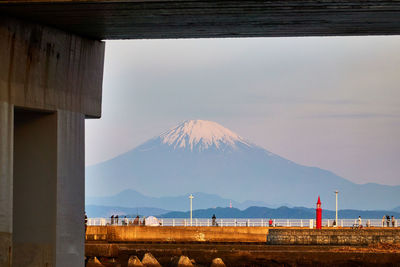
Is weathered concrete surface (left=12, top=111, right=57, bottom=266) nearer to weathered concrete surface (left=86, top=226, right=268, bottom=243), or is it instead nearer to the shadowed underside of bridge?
the shadowed underside of bridge

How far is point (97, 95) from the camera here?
23.5 meters

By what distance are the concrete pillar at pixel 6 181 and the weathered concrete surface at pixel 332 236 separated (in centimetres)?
2864

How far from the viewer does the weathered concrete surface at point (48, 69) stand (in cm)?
2000

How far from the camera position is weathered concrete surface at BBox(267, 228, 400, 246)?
Answer: 4588 cm

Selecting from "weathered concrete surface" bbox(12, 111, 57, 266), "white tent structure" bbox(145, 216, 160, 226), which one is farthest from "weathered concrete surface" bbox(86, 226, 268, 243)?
"weathered concrete surface" bbox(12, 111, 57, 266)

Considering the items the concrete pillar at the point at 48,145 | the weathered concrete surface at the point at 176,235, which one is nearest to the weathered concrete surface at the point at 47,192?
the concrete pillar at the point at 48,145

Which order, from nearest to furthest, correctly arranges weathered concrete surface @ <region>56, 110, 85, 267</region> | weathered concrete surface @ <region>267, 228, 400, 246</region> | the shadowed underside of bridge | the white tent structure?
the shadowed underside of bridge, weathered concrete surface @ <region>56, 110, 85, 267</region>, weathered concrete surface @ <region>267, 228, 400, 246</region>, the white tent structure

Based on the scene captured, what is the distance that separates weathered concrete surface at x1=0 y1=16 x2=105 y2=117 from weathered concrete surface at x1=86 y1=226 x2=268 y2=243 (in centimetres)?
2896

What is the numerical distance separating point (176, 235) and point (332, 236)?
963 cm

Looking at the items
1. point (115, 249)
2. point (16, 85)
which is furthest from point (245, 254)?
point (16, 85)

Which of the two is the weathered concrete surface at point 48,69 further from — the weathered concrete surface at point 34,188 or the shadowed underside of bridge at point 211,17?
the weathered concrete surface at point 34,188

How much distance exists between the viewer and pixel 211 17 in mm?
19297

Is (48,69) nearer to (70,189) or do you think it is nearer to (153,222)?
(70,189)

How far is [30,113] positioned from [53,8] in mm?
3667
